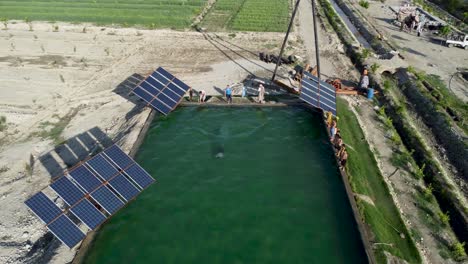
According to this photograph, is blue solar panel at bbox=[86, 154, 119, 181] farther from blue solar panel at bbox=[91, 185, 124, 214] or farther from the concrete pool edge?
the concrete pool edge

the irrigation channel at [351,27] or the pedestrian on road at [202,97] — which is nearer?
the pedestrian on road at [202,97]

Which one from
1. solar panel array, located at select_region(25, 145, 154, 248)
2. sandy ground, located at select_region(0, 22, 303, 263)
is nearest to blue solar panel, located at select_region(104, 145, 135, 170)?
solar panel array, located at select_region(25, 145, 154, 248)

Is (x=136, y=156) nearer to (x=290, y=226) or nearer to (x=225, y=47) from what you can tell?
(x=290, y=226)

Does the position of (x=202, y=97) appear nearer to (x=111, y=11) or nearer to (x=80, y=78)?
(x=80, y=78)

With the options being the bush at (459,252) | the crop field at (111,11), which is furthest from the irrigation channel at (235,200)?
the crop field at (111,11)

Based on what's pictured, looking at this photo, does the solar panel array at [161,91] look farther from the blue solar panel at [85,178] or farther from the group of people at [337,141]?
the group of people at [337,141]

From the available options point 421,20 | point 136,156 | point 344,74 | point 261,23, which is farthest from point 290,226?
point 421,20

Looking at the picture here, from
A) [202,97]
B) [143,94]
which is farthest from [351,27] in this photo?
[143,94]
